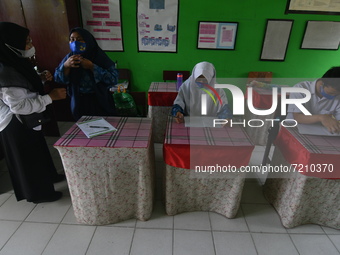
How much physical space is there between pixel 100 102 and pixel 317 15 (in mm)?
3190

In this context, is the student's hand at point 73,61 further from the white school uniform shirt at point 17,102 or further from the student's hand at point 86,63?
the white school uniform shirt at point 17,102

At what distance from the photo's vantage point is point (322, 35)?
9.88ft

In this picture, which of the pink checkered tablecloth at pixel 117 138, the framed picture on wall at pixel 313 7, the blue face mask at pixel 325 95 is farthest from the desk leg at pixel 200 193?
the framed picture on wall at pixel 313 7

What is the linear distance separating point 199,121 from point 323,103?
2.94 feet

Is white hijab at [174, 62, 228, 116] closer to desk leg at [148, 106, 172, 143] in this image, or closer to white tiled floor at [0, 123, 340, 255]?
desk leg at [148, 106, 172, 143]

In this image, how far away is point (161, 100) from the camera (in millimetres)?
2426

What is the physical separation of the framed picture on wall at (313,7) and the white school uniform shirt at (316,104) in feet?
6.31

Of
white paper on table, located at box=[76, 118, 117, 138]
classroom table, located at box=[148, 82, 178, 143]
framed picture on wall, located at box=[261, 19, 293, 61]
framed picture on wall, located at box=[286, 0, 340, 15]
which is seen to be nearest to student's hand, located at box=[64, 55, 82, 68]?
white paper on table, located at box=[76, 118, 117, 138]

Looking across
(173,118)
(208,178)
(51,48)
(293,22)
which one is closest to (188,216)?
(208,178)

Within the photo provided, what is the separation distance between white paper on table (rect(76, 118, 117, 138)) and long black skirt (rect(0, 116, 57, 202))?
0.40m

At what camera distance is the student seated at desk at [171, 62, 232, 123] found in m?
1.61

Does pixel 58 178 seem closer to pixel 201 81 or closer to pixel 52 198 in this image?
pixel 52 198

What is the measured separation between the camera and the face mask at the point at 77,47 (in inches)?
58.6

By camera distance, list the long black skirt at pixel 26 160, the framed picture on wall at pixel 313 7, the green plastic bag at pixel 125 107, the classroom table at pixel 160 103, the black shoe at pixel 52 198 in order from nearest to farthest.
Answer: the long black skirt at pixel 26 160 → the black shoe at pixel 52 198 → the green plastic bag at pixel 125 107 → the classroom table at pixel 160 103 → the framed picture on wall at pixel 313 7
